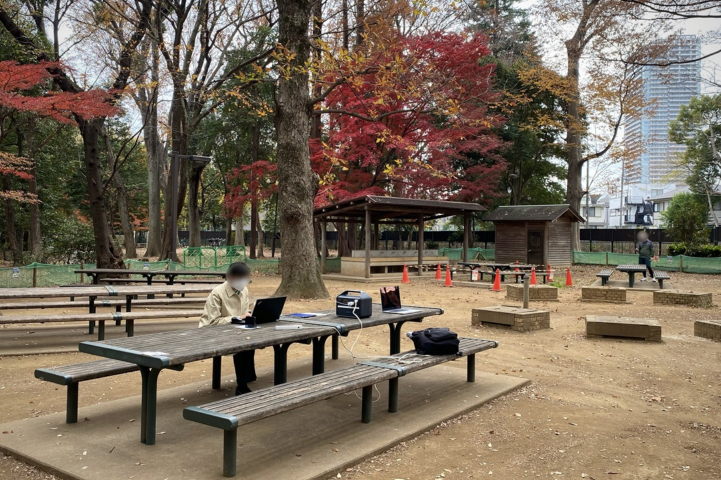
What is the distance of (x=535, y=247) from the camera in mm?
25781

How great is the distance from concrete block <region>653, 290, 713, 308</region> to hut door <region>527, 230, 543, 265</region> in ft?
40.5

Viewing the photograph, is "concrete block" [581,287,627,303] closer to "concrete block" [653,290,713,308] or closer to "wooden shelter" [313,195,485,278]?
"concrete block" [653,290,713,308]

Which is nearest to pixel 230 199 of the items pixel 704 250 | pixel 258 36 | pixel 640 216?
pixel 258 36

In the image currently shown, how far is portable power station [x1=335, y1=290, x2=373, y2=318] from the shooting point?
5.79 meters

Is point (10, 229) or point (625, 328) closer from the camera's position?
point (625, 328)

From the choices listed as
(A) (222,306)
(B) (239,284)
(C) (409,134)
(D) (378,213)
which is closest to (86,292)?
(A) (222,306)

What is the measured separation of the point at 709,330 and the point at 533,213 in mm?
17012

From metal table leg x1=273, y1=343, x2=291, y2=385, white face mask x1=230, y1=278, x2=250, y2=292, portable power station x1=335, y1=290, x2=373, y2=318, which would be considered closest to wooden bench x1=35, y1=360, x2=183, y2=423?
white face mask x1=230, y1=278, x2=250, y2=292

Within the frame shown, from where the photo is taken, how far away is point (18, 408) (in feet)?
16.7

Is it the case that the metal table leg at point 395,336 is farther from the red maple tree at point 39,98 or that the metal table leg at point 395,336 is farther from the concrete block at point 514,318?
the red maple tree at point 39,98

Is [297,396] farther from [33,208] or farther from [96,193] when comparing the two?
[33,208]

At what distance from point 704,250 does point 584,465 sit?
27.2m

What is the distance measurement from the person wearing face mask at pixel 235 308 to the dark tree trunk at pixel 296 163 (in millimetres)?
7973

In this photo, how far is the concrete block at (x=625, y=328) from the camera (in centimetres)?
872
